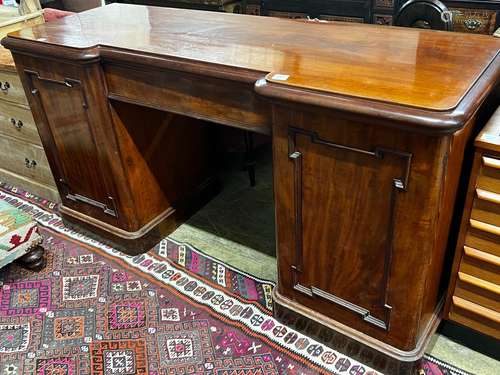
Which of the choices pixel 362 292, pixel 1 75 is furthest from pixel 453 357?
pixel 1 75

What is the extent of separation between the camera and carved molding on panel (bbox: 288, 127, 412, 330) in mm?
1129

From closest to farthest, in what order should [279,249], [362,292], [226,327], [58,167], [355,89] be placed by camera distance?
[355,89] < [362,292] < [279,249] < [226,327] < [58,167]

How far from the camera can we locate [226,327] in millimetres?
1678

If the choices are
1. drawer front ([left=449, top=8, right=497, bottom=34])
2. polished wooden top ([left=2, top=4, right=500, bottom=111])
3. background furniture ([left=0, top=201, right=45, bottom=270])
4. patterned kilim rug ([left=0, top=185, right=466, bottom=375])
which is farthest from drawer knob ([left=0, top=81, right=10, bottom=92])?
drawer front ([left=449, top=8, right=497, bottom=34])

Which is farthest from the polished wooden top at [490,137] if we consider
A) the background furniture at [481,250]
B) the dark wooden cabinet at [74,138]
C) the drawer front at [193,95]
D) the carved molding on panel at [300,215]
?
the dark wooden cabinet at [74,138]

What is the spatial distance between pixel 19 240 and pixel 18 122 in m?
0.66

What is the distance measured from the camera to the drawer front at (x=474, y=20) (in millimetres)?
2527

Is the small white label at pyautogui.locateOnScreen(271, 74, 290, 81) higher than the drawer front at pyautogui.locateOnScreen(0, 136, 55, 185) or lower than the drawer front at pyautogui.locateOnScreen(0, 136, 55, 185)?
higher

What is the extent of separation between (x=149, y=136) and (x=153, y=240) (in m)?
0.46

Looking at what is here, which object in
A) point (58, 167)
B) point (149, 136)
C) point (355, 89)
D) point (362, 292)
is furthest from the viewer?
point (58, 167)

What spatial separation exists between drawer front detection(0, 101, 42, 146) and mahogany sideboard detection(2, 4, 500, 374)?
256 mm

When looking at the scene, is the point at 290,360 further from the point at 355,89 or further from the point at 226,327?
the point at 355,89

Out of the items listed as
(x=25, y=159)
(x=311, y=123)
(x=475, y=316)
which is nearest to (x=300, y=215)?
(x=311, y=123)

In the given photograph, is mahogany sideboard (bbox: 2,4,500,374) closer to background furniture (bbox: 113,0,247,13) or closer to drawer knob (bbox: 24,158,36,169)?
drawer knob (bbox: 24,158,36,169)
